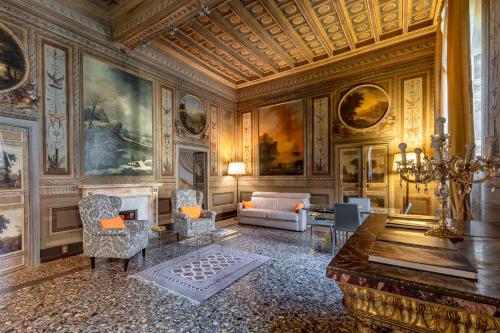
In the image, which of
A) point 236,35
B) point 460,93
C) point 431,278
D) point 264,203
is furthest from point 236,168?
point 431,278

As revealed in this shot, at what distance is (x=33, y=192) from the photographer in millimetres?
4094

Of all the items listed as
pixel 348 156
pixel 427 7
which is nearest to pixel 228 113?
pixel 348 156

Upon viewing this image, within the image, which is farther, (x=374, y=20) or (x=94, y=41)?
(x=374, y=20)

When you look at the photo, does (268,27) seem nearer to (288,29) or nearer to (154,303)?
(288,29)

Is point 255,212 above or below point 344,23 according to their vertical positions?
below

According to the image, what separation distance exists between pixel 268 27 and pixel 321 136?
137 inches

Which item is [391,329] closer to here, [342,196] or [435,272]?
[435,272]

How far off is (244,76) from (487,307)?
27.7ft

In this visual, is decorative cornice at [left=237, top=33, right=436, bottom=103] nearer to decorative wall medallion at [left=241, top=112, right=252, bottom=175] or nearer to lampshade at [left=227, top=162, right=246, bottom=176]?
decorative wall medallion at [left=241, top=112, right=252, bottom=175]

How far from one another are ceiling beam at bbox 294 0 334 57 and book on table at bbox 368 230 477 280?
16.4 feet

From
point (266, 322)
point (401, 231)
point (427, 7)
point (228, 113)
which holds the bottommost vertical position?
point (266, 322)

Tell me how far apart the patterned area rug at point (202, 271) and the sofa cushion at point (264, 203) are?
275 centimetres

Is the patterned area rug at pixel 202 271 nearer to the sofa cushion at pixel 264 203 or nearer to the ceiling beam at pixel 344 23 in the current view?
the sofa cushion at pixel 264 203

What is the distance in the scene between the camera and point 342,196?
698 centimetres
